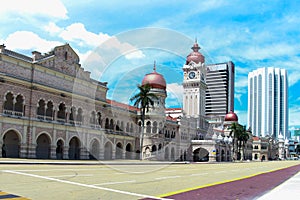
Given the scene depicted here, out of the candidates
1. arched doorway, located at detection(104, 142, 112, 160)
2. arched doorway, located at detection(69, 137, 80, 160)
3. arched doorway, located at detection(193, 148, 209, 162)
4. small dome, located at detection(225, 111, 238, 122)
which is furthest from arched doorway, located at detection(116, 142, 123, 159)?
small dome, located at detection(225, 111, 238, 122)

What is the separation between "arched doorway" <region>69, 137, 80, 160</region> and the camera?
174ft

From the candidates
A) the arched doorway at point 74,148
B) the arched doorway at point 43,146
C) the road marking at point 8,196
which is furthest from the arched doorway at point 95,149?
the road marking at point 8,196

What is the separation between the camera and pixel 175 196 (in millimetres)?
13859

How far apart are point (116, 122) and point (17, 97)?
23.5 m

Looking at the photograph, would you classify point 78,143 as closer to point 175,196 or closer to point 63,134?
point 63,134

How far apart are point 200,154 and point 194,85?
2119cm

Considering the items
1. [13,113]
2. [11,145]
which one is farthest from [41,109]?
[11,145]

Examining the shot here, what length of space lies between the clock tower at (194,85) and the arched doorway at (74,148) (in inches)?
2172

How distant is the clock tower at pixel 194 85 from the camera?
347ft

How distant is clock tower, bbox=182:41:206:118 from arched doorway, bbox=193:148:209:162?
12327 mm

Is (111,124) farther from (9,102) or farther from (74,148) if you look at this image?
(9,102)

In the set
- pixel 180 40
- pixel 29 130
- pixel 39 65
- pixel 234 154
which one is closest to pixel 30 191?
pixel 180 40

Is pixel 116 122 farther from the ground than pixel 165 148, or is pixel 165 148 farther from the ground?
pixel 116 122

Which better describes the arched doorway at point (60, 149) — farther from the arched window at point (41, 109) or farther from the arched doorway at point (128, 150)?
the arched doorway at point (128, 150)
